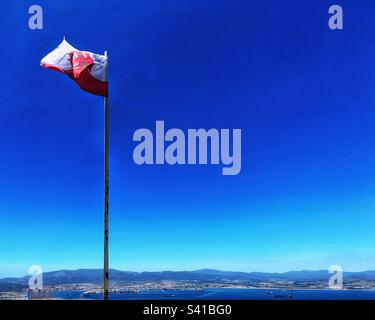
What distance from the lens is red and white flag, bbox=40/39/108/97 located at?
10.8m

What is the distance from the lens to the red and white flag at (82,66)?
10.8m

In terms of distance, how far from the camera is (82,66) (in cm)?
1112
